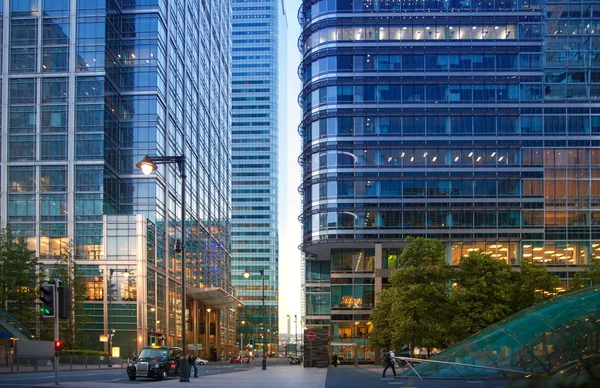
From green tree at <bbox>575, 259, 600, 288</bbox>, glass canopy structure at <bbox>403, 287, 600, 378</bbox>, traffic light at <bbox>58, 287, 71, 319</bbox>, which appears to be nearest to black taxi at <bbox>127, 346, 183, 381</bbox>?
traffic light at <bbox>58, 287, 71, 319</bbox>

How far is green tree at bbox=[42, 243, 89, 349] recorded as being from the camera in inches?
2672

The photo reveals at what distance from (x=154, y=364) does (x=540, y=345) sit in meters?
20.0

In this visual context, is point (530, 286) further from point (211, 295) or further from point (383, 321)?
point (211, 295)

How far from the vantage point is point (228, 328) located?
155625mm

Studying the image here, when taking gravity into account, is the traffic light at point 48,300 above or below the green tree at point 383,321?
above

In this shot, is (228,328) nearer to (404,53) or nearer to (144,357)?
(404,53)

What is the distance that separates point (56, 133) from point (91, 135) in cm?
462

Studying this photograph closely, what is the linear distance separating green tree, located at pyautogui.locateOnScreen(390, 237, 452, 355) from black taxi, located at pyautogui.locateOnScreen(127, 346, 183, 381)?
22373 millimetres

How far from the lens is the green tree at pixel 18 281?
6525 centimetres

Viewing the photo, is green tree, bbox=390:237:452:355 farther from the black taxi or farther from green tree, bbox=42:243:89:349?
green tree, bbox=42:243:89:349

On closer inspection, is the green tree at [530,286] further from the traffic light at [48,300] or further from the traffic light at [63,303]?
the traffic light at [48,300]

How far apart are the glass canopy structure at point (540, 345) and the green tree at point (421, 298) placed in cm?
2754

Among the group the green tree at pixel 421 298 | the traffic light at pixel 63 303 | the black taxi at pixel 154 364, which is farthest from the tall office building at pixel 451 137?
the traffic light at pixel 63 303

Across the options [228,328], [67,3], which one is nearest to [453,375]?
[67,3]
